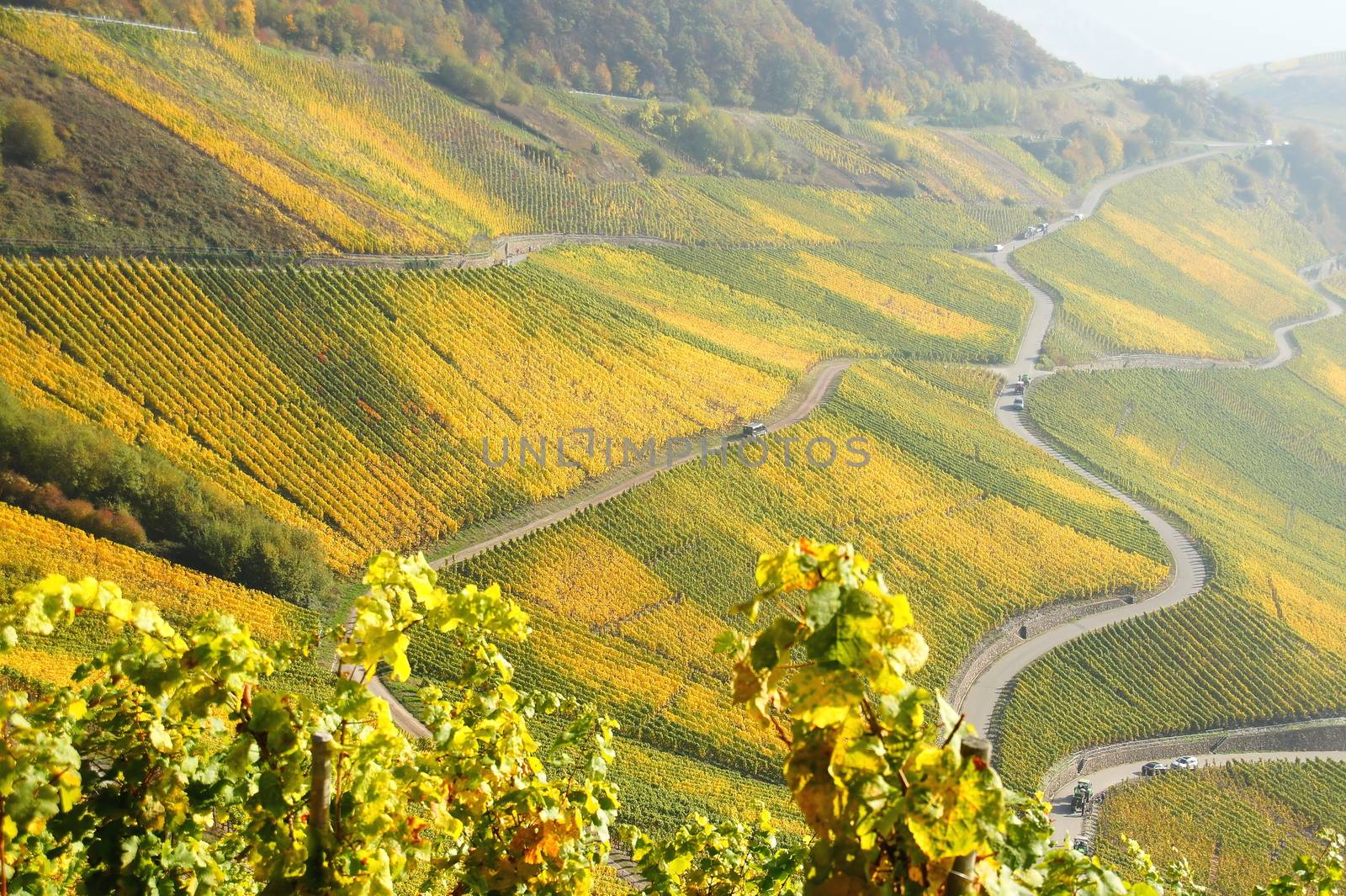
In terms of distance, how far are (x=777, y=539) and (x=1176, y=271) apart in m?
74.9

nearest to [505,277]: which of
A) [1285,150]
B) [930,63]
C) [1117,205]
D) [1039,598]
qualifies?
[1039,598]

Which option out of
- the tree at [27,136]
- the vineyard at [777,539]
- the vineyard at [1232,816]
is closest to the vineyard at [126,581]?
the vineyard at [777,539]

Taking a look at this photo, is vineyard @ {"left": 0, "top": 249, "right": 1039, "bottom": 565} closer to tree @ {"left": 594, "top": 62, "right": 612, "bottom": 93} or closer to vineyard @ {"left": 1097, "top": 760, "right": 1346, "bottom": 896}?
vineyard @ {"left": 1097, "top": 760, "right": 1346, "bottom": 896}

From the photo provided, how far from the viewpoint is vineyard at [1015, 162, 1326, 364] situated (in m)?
82.6

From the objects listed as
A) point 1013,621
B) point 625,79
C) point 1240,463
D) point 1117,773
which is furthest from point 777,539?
point 625,79

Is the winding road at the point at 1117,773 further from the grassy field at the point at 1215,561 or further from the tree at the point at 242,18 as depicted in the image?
the tree at the point at 242,18

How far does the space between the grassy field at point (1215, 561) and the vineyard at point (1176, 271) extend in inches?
208

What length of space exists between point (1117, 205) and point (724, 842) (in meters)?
117

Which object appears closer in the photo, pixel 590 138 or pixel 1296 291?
pixel 590 138

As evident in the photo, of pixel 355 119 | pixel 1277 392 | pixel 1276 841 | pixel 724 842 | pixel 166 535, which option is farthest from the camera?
pixel 1277 392

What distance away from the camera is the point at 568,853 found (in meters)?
6.37

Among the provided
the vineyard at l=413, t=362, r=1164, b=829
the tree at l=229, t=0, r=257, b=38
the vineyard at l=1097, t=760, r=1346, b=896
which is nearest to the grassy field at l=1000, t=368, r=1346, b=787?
the vineyard at l=1097, t=760, r=1346, b=896

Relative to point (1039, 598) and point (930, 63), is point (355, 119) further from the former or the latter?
point (930, 63)

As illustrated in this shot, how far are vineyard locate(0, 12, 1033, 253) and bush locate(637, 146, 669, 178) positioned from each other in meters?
1.39
